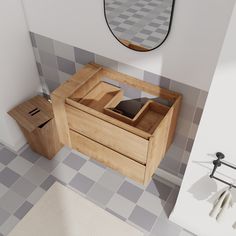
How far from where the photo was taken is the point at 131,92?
74.5 inches

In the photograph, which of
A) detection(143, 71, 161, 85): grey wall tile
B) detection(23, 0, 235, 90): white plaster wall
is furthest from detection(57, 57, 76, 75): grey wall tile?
detection(143, 71, 161, 85): grey wall tile

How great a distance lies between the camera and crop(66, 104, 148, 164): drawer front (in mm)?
1550

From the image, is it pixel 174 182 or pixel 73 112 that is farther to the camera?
pixel 174 182

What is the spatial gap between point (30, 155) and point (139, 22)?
153cm

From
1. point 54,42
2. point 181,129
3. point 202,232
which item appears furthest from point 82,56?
point 202,232

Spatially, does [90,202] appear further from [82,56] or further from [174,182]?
[82,56]

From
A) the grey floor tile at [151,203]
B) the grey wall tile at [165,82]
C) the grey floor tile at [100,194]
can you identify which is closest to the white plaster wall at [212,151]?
the grey floor tile at [151,203]

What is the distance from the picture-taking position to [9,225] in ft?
6.73

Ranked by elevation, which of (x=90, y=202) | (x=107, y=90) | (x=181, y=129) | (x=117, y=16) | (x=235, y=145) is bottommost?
(x=90, y=202)

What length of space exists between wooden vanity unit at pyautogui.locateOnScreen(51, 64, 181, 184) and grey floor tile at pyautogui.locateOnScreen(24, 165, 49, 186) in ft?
1.80

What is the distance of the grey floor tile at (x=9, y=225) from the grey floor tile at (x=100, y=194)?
569 mm

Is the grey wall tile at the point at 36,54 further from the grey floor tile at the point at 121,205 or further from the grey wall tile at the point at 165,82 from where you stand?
the grey floor tile at the point at 121,205

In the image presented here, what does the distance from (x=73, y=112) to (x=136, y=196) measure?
91 cm

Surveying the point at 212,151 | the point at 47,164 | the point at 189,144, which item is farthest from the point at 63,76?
the point at 212,151
